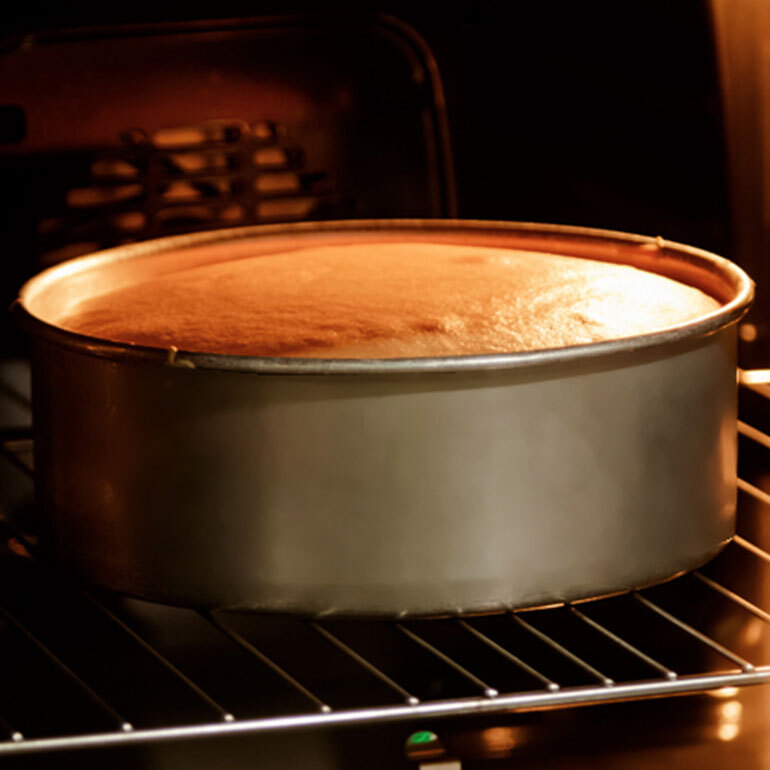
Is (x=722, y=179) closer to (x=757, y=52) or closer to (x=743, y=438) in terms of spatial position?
(x=757, y=52)

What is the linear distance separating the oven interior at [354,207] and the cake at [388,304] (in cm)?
12

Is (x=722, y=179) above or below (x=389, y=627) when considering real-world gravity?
above

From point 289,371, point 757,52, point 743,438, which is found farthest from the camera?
point 743,438

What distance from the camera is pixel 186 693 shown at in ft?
2.92

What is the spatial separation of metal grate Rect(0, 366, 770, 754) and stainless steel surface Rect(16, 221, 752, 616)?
0.12 metres

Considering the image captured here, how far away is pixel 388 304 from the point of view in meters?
0.89

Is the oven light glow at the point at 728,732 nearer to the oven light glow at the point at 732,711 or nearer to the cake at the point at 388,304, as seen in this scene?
the oven light glow at the point at 732,711

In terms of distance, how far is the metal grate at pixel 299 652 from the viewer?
88 centimetres

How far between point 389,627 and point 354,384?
0.35m

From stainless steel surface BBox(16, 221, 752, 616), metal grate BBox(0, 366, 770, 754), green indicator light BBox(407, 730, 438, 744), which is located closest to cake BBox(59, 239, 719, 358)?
stainless steel surface BBox(16, 221, 752, 616)

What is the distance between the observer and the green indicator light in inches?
33.4

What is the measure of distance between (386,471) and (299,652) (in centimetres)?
32

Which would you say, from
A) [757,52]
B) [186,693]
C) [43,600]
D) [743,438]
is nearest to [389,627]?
[186,693]

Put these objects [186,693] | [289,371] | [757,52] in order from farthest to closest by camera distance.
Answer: [757,52], [186,693], [289,371]
